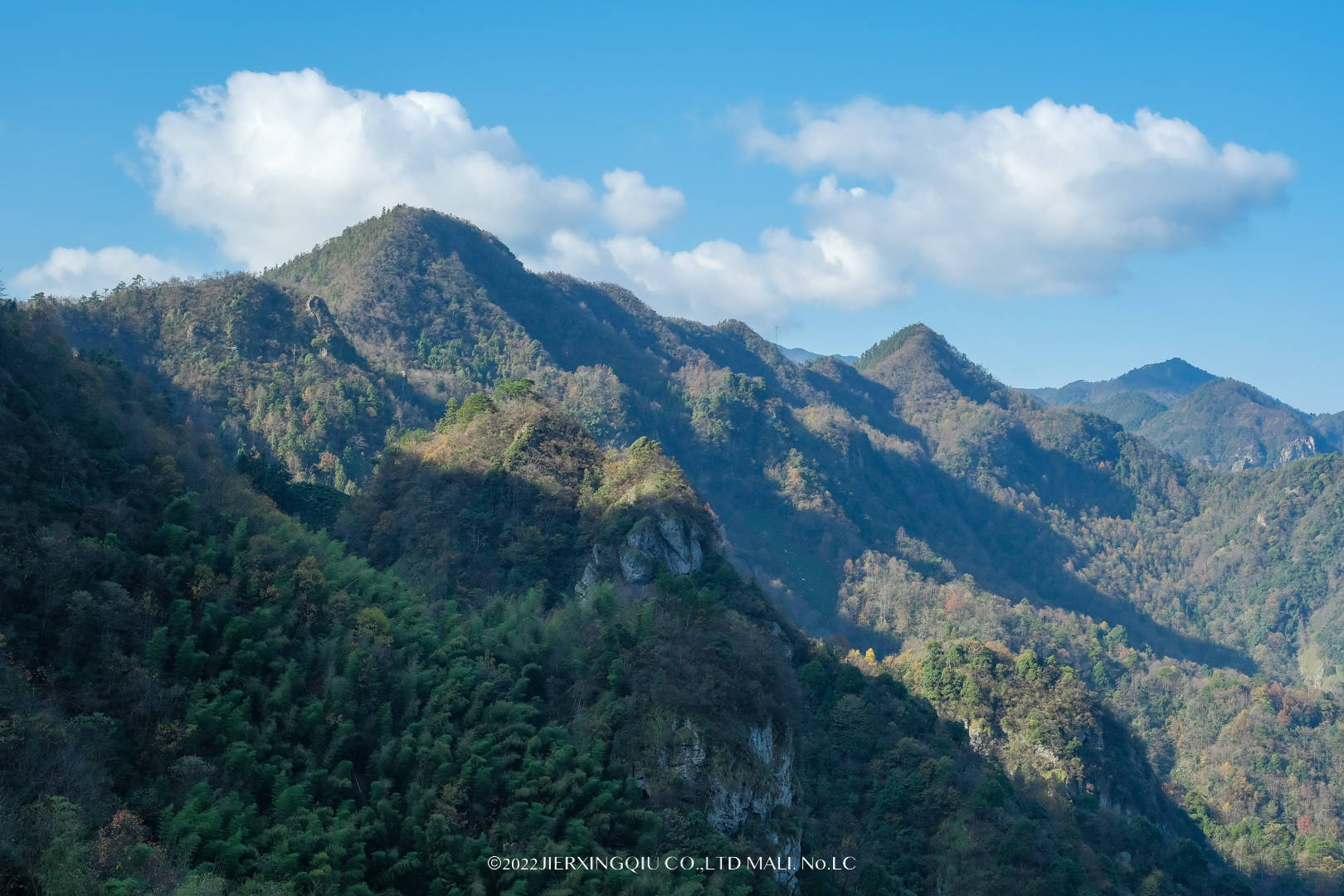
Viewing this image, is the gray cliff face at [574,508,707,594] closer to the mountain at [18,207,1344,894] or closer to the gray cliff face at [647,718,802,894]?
the mountain at [18,207,1344,894]

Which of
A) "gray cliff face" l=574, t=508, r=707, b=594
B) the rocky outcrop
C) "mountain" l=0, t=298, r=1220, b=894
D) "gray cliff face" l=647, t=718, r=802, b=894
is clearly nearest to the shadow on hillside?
"mountain" l=0, t=298, r=1220, b=894

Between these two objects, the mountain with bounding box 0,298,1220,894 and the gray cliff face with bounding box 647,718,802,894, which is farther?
the gray cliff face with bounding box 647,718,802,894

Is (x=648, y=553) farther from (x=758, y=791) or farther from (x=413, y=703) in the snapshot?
(x=413, y=703)

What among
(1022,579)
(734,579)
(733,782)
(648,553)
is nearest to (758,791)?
(733,782)

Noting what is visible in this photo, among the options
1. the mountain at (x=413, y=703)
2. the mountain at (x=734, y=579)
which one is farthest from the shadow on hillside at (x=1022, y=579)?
the mountain at (x=413, y=703)

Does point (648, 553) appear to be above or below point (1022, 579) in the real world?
above

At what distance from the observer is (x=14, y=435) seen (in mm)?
29938

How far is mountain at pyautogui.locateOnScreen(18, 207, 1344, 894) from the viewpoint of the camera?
139ft

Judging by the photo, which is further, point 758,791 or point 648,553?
point 648,553

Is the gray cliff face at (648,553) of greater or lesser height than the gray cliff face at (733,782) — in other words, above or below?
above

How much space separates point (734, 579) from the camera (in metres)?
50.5

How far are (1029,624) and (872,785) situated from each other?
3434 inches

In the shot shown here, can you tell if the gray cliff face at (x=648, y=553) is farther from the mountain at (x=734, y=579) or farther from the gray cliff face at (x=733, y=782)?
the gray cliff face at (x=733, y=782)

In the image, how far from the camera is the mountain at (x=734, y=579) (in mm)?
42344
